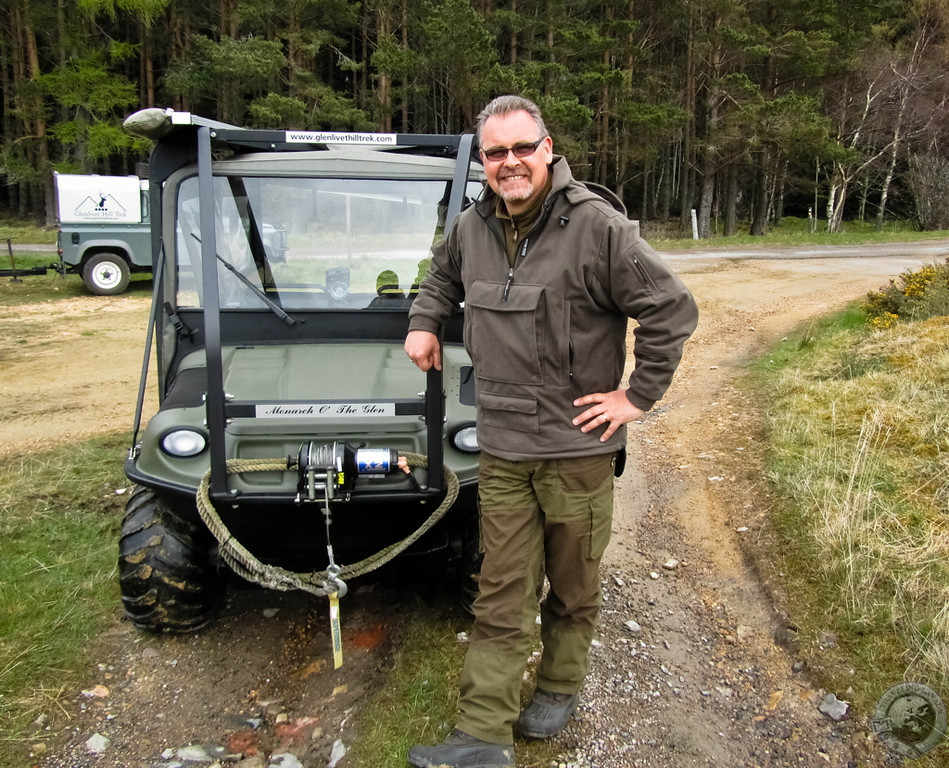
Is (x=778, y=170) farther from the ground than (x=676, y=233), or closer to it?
farther from the ground

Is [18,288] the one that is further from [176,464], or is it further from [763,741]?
[763,741]

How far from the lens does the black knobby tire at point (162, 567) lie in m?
3.27

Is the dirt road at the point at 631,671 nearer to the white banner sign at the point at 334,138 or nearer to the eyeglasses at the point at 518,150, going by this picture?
the eyeglasses at the point at 518,150

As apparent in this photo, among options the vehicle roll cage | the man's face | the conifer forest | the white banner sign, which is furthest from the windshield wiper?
the conifer forest

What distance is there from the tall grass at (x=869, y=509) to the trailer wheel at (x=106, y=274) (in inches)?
481

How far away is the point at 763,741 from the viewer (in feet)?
9.55

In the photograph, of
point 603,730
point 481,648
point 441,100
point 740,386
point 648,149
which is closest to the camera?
point 481,648

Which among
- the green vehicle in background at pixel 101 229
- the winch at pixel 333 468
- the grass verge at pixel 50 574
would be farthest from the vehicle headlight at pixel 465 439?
the green vehicle in background at pixel 101 229

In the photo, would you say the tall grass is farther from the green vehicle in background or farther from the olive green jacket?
the green vehicle in background

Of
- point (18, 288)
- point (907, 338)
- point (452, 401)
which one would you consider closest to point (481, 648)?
point (452, 401)

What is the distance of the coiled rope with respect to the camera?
2.94 metres

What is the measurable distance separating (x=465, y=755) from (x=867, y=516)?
271cm

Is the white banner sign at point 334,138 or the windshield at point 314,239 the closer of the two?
the white banner sign at point 334,138

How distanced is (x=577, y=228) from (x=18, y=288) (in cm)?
1606
